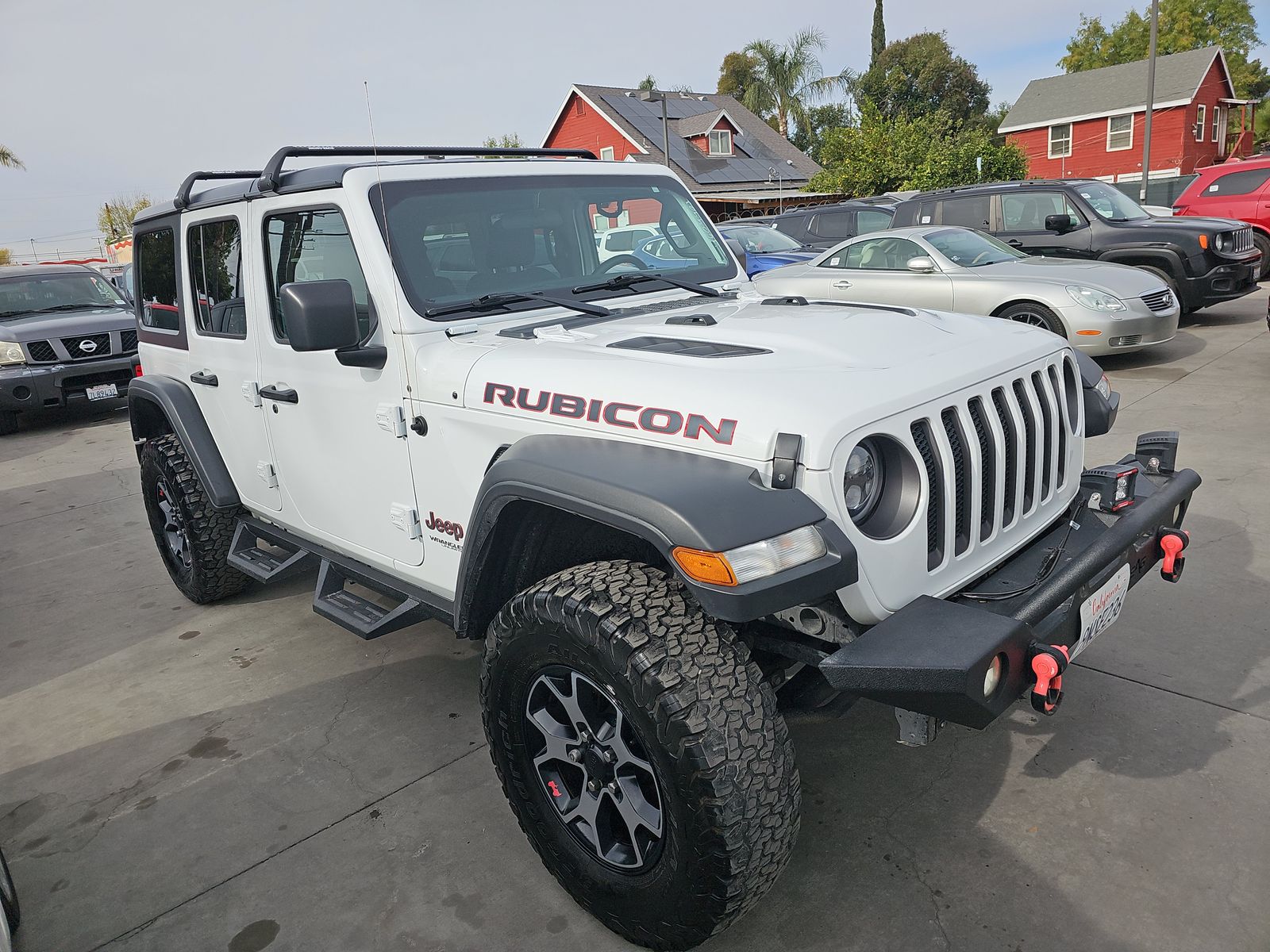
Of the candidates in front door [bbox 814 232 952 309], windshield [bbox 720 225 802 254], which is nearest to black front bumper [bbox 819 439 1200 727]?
front door [bbox 814 232 952 309]

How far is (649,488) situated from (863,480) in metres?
0.55

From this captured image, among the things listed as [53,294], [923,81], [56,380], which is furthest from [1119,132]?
[56,380]

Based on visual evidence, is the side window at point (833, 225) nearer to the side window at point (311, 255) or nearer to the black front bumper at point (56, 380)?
the black front bumper at point (56, 380)

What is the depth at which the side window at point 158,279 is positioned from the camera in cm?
443

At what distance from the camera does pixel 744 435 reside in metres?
2.19

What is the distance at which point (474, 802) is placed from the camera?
3.07m

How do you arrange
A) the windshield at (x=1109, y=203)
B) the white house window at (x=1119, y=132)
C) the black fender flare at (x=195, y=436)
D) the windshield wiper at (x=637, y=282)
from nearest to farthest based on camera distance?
the windshield wiper at (x=637, y=282) < the black fender flare at (x=195, y=436) < the windshield at (x=1109, y=203) < the white house window at (x=1119, y=132)

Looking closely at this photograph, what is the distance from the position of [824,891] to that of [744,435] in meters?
1.30

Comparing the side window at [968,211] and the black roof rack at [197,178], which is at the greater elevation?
the black roof rack at [197,178]

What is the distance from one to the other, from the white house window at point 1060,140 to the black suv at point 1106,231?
110 ft

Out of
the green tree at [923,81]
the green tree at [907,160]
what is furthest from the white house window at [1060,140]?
the green tree at [923,81]

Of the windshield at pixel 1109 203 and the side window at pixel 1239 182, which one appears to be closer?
the windshield at pixel 1109 203

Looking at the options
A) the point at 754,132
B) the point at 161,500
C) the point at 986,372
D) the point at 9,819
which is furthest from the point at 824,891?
the point at 754,132

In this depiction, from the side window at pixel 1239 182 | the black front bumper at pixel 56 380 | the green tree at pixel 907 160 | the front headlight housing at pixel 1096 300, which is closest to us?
the front headlight housing at pixel 1096 300
